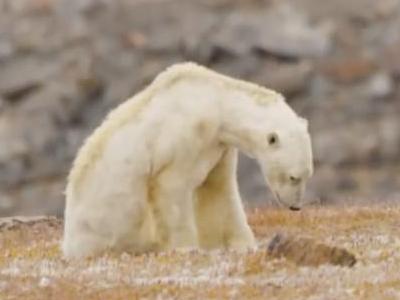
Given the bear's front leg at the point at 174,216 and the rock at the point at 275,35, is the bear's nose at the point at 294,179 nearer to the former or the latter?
the bear's front leg at the point at 174,216

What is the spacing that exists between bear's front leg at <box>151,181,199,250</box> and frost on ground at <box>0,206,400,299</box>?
488 mm

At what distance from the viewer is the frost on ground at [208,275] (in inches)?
633

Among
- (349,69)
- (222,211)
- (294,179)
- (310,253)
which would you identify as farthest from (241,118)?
(349,69)

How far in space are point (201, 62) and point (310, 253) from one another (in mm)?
36175

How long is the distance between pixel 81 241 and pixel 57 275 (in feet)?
6.04

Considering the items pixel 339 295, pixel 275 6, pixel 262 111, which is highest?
pixel 275 6

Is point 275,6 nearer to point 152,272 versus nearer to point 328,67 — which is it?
point 328,67

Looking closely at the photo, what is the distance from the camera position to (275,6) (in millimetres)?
56531

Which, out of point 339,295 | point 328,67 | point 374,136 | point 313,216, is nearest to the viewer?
point 339,295

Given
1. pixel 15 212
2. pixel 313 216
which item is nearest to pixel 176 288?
pixel 313 216

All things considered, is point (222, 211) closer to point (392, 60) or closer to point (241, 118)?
point (241, 118)

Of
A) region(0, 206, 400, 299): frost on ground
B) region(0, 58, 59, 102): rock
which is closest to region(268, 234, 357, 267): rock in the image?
region(0, 206, 400, 299): frost on ground

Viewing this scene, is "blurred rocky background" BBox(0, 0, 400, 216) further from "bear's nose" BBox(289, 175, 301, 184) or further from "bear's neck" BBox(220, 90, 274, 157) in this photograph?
"bear's neck" BBox(220, 90, 274, 157)

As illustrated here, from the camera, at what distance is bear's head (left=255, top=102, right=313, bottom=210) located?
18734 millimetres
